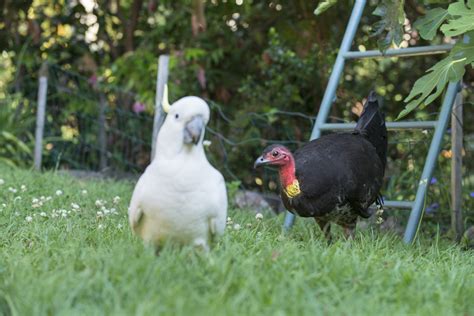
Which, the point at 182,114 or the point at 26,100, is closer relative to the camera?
the point at 182,114

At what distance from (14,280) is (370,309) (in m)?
1.09

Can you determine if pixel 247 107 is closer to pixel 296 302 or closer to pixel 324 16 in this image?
pixel 324 16

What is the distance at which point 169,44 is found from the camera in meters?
7.52

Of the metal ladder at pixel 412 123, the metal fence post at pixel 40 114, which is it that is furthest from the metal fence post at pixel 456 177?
the metal fence post at pixel 40 114

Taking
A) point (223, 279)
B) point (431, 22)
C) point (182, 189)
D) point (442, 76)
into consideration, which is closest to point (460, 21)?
point (442, 76)

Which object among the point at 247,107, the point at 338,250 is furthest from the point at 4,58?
the point at 338,250

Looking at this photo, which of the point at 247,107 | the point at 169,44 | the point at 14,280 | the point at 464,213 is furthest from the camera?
the point at 169,44

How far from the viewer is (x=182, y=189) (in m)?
2.35

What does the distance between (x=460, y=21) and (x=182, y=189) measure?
5.95ft

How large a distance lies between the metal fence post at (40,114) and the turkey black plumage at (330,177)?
12.1 feet

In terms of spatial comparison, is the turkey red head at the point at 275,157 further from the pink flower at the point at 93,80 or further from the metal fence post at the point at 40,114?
the pink flower at the point at 93,80

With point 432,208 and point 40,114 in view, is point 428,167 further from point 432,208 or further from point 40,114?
point 40,114

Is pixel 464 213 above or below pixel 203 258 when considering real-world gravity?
below

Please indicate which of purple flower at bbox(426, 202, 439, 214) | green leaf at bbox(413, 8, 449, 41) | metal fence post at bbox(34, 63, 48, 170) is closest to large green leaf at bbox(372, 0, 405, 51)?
green leaf at bbox(413, 8, 449, 41)
